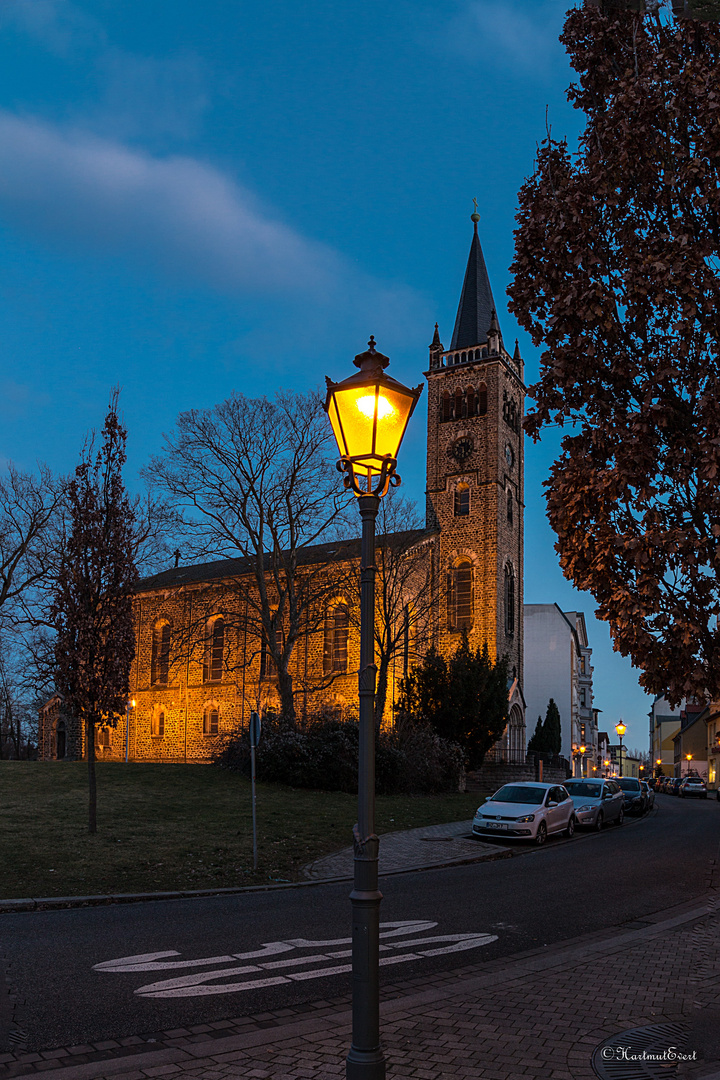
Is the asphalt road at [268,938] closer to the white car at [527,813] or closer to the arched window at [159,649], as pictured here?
the white car at [527,813]

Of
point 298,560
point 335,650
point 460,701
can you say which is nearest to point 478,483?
point 335,650

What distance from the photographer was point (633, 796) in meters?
32.2

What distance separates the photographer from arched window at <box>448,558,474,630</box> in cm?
4716

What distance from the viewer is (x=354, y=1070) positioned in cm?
438

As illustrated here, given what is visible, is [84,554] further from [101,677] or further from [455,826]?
[455,826]

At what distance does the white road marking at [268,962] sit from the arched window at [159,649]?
47832mm

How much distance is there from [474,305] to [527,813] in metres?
40.0

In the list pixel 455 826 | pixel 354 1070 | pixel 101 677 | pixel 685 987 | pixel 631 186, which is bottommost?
pixel 455 826

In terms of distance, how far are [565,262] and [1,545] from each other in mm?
43459

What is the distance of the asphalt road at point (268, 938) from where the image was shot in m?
6.59

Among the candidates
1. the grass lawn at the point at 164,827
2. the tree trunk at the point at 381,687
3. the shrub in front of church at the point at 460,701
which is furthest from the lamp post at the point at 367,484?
the shrub in front of church at the point at 460,701

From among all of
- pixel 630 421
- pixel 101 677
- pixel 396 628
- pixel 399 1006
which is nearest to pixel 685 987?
pixel 399 1006

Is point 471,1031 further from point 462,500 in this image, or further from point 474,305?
point 474,305

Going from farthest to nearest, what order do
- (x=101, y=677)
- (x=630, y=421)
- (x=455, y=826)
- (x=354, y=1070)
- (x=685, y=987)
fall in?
(x=455, y=826), (x=101, y=677), (x=630, y=421), (x=685, y=987), (x=354, y=1070)
